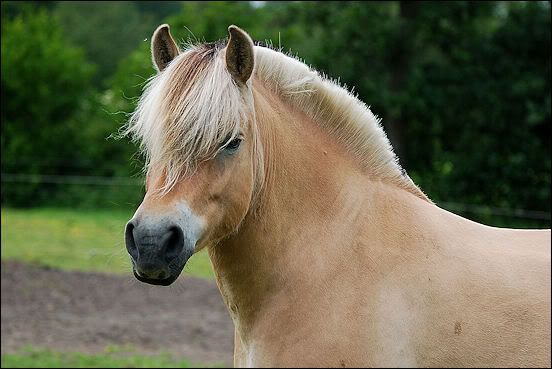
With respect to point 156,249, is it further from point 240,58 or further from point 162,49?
point 162,49

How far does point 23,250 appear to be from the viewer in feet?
45.3

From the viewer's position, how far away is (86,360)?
23.4 ft

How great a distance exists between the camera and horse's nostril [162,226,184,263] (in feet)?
8.62

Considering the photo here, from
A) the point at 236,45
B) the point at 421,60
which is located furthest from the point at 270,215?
the point at 421,60

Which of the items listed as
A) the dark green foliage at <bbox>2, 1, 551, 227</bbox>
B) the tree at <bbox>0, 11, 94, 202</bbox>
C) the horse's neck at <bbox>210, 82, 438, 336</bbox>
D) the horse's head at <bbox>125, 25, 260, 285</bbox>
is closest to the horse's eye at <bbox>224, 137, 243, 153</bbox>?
the horse's head at <bbox>125, 25, 260, 285</bbox>

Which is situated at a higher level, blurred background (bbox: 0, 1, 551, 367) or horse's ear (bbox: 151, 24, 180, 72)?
horse's ear (bbox: 151, 24, 180, 72)

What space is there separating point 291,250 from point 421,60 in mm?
17276

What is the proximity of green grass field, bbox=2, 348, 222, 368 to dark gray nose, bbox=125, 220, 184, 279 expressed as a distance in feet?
15.3

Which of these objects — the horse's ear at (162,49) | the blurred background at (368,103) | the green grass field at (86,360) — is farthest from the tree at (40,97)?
the horse's ear at (162,49)

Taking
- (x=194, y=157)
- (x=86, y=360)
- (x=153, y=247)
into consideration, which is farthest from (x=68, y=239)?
(x=153, y=247)

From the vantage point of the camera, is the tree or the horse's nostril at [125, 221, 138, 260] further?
the tree

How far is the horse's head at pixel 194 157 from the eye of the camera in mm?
2641

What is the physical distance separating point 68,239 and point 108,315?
23.5 feet

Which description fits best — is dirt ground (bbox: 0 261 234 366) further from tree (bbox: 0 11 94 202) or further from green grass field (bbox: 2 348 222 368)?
tree (bbox: 0 11 94 202)
